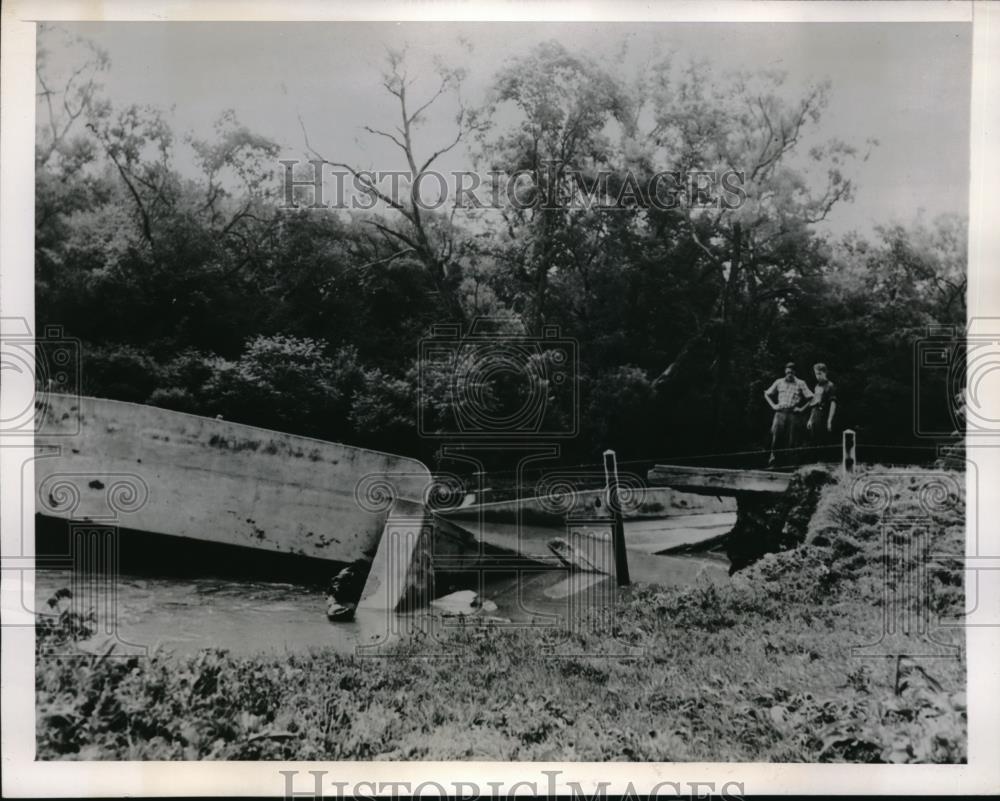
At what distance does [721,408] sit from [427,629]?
2157 mm

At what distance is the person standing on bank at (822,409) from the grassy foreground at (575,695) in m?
0.61

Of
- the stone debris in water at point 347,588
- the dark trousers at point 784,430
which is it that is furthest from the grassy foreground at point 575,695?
the dark trousers at point 784,430

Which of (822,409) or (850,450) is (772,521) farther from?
(822,409)

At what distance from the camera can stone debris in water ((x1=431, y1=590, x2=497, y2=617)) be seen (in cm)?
347

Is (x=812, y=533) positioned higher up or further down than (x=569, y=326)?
further down

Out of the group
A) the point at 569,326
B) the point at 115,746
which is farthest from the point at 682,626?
the point at 115,746

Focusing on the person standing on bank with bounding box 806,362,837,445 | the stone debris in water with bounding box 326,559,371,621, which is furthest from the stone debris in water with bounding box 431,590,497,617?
the person standing on bank with bounding box 806,362,837,445

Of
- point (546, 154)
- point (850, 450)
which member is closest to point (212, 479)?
point (546, 154)

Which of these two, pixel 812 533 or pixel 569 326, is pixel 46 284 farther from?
pixel 812 533

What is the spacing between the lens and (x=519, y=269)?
355cm

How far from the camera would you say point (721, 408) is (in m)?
3.54

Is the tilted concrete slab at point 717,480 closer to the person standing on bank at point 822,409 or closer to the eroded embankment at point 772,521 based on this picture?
the eroded embankment at point 772,521

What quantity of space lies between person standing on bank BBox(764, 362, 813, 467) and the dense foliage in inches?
3.1

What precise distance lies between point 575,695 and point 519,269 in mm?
2476
